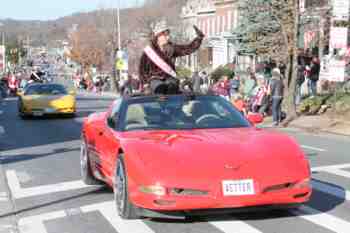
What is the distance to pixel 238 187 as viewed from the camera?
22.5 feet

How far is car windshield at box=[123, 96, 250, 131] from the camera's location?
830 cm

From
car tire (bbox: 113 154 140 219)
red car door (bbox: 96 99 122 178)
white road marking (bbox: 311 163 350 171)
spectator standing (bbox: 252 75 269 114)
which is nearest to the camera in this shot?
car tire (bbox: 113 154 140 219)

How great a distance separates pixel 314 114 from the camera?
23281mm

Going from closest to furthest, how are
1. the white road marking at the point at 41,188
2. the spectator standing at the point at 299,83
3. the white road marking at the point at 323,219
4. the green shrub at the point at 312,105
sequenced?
1. the white road marking at the point at 323,219
2. the white road marking at the point at 41,188
3. the green shrub at the point at 312,105
4. the spectator standing at the point at 299,83

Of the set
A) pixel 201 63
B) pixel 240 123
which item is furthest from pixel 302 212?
pixel 201 63

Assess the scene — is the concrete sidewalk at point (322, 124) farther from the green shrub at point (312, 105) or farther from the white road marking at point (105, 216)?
the white road marking at point (105, 216)

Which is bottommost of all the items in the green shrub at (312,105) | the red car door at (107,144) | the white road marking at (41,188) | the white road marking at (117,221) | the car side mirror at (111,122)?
the green shrub at (312,105)

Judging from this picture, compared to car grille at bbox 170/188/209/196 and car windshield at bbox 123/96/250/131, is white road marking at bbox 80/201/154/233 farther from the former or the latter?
car windshield at bbox 123/96/250/131

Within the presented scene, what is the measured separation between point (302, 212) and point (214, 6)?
6745 cm

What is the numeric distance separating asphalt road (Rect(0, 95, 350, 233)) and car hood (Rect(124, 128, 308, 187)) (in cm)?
56

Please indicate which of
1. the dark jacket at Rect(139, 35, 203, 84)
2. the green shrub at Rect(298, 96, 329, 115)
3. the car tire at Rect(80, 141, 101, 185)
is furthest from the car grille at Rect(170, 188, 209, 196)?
the green shrub at Rect(298, 96, 329, 115)

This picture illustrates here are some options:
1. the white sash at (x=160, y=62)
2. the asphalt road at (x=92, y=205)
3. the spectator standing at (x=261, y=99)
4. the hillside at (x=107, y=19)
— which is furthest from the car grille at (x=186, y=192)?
the hillside at (x=107, y=19)

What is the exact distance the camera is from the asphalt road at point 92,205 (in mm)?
7195

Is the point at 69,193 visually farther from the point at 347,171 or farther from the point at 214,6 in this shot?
the point at 214,6
